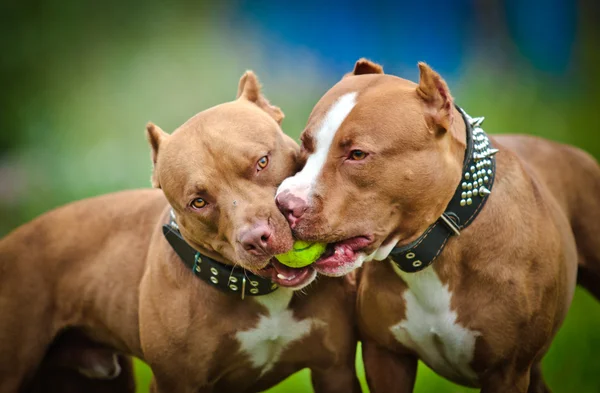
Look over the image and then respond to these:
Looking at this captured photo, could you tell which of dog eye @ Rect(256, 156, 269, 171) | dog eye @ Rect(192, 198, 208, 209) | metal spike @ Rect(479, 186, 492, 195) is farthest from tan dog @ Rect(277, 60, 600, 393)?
dog eye @ Rect(192, 198, 208, 209)

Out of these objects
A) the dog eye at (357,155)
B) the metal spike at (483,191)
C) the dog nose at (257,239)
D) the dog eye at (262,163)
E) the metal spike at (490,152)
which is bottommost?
the dog nose at (257,239)

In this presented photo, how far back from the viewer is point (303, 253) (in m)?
3.81

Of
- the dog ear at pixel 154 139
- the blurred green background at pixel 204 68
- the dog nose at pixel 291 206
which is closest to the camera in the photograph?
the dog nose at pixel 291 206

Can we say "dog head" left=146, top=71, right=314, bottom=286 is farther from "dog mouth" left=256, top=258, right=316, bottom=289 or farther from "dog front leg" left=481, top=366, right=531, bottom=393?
"dog front leg" left=481, top=366, right=531, bottom=393

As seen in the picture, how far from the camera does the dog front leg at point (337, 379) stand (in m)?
4.51

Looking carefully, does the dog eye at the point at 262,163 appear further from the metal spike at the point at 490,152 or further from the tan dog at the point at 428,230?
the metal spike at the point at 490,152

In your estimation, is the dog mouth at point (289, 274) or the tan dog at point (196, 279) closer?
the dog mouth at point (289, 274)

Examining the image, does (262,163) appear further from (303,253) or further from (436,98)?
(436,98)

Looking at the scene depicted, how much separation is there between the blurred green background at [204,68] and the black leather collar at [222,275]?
18.7 feet

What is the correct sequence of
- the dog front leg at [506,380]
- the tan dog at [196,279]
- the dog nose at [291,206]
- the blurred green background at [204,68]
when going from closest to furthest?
1. the dog nose at [291,206]
2. the tan dog at [196,279]
3. the dog front leg at [506,380]
4. the blurred green background at [204,68]

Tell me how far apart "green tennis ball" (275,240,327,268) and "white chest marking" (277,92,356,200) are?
252mm

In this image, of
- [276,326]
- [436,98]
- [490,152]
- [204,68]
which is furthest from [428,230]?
[204,68]

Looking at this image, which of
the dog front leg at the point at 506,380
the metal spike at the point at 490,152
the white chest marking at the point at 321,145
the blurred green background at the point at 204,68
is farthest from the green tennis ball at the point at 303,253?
the blurred green background at the point at 204,68

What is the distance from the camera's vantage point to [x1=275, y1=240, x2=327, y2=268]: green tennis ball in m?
3.80
